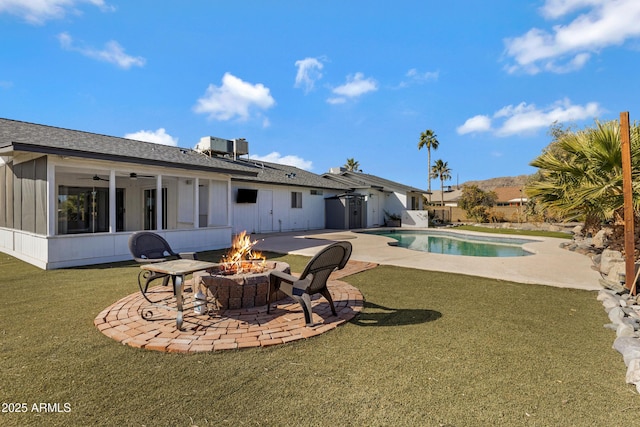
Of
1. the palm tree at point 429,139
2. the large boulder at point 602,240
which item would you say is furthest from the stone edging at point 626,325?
the palm tree at point 429,139

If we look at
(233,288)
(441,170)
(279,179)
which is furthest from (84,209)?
(441,170)

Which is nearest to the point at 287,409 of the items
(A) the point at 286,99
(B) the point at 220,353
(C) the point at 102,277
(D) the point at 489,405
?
(B) the point at 220,353

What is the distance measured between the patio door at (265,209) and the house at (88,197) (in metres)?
3.29

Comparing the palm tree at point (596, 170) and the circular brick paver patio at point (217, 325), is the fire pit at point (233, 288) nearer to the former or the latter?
the circular brick paver patio at point (217, 325)

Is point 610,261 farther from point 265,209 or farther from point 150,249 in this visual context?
point 265,209

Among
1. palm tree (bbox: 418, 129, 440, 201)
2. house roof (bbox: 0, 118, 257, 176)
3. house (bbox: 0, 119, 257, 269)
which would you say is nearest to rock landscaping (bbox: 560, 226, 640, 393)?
house (bbox: 0, 119, 257, 269)

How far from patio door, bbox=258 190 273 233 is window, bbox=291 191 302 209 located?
6.05 feet

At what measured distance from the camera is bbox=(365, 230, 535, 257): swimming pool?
1268 centimetres

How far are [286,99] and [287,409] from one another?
20143 millimetres

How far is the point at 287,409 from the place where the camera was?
7.55 ft

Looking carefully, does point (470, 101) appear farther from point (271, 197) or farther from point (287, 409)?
point (287, 409)

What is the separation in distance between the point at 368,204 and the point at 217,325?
67.0 ft

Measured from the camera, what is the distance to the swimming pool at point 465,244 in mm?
12683

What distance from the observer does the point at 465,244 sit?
15.8 metres
